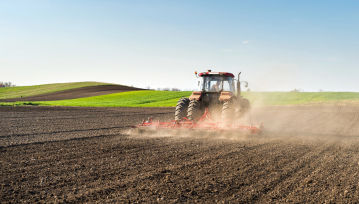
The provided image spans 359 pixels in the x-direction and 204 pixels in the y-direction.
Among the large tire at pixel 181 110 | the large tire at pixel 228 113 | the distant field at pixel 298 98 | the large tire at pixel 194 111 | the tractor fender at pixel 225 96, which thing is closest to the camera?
the large tire at pixel 228 113

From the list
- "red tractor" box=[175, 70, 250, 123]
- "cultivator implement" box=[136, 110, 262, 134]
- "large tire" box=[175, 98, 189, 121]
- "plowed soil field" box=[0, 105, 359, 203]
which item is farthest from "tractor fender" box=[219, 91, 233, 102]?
"plowed soil field" box=[0, 105, 359, 203]

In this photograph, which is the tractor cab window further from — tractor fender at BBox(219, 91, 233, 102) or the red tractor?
tractor fender at BBox(219, 91, 233, 102)

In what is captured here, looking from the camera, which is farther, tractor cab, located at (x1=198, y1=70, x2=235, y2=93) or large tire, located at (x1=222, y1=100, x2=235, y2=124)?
tractor cab, located at (x1=198, y1=70, x2=235, y2=93)

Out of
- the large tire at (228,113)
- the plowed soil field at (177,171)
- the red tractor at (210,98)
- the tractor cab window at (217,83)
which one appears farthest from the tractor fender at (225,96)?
the plowed soil field at (177,171)

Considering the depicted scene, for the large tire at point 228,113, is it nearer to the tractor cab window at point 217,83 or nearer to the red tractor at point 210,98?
the red tractor at point 210,98

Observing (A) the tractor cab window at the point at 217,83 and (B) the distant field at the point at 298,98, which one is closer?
(A) the tractor cab window at the point at 217,83

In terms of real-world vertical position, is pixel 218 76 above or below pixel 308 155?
above

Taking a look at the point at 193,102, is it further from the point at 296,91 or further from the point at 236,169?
the point at 296,91

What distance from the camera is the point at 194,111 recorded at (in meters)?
13.0

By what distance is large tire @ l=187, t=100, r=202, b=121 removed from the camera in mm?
13031

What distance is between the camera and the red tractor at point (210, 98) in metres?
13.1

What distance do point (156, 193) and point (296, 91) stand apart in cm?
4919

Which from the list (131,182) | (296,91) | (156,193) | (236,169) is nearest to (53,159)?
(131,182)

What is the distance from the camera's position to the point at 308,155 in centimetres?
855
